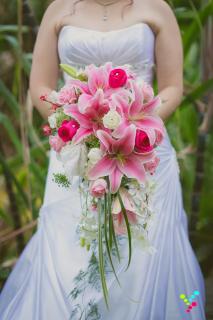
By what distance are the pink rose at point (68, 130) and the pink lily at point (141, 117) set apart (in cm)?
12

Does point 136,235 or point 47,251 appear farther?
point 47,251

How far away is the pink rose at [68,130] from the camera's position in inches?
65.9

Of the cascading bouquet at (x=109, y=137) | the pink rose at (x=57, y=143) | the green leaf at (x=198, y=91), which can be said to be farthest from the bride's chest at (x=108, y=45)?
the green leaf at (x=198, y=91)

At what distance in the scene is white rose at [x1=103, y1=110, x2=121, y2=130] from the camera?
162 centimetres

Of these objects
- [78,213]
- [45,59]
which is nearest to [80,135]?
[78,213]

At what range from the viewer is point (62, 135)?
5.52ft

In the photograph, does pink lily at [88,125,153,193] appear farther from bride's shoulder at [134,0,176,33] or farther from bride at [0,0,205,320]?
bride's shoulder at [134,0,176,33]

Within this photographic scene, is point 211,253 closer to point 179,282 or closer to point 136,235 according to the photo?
point 179,282

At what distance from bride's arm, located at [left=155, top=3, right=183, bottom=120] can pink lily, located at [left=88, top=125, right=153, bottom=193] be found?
0.54 m

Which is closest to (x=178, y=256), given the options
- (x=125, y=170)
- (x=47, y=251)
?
(x=47, y=251)

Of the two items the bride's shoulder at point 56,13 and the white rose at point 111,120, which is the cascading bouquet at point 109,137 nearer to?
the white rose at point 111,120

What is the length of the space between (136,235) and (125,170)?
0.29m

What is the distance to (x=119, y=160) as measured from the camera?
5.55 feet

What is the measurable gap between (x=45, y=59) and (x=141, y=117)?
69 centimetres
